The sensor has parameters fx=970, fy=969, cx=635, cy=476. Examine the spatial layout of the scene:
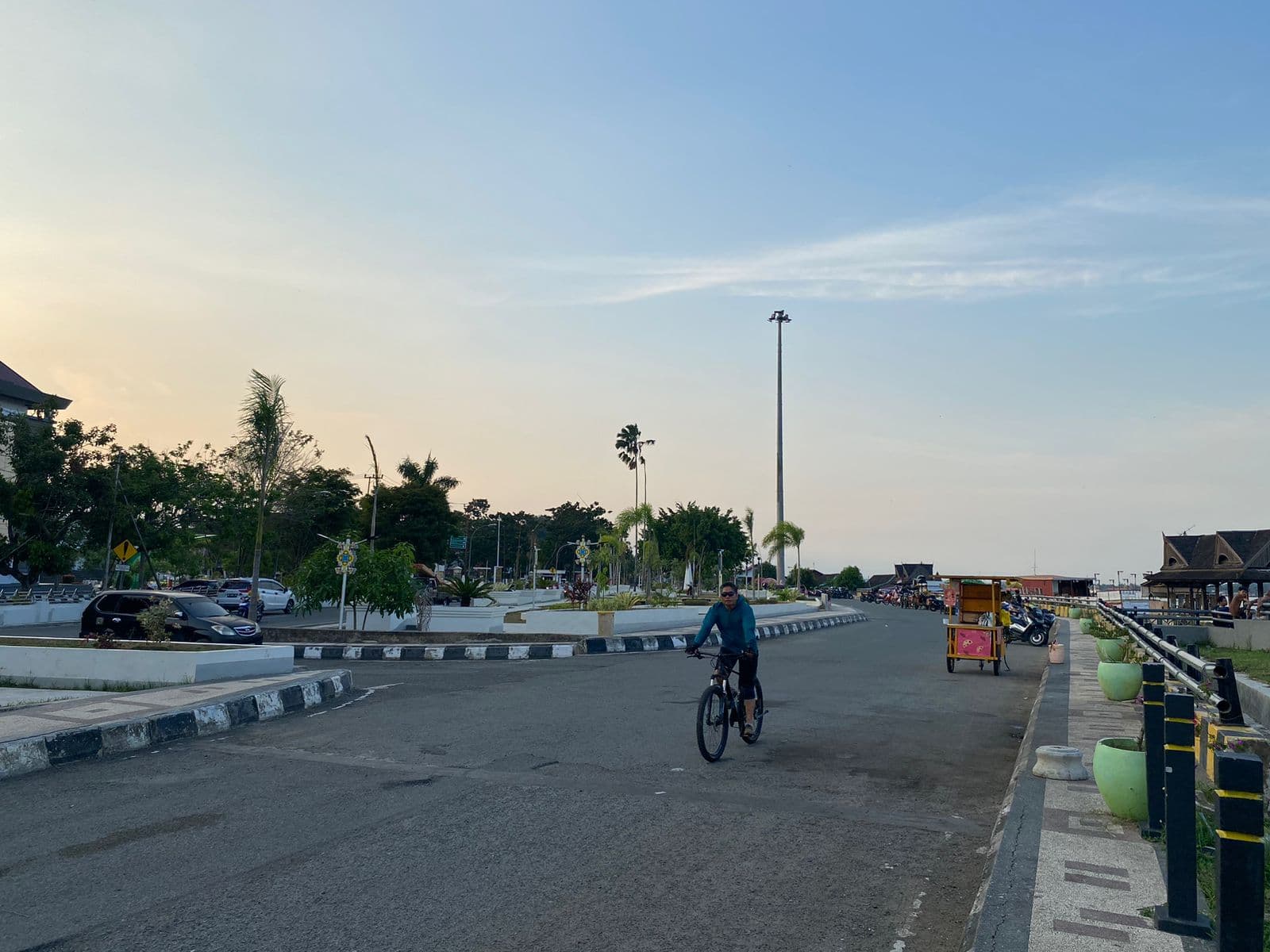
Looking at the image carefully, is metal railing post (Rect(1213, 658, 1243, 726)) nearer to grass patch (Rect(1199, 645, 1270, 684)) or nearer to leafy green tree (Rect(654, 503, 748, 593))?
grass patch (Rect(1199, 645, 1270, 684))

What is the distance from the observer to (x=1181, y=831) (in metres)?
4.14

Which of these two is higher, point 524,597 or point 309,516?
point 309,516

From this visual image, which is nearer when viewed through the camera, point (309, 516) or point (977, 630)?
point (977, 630)

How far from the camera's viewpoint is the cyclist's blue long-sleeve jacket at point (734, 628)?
9.35 meters

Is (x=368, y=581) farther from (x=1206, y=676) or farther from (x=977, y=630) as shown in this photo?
(x=1206, y=676)

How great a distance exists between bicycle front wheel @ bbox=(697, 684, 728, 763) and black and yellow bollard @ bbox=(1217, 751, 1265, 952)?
5232 millimetres

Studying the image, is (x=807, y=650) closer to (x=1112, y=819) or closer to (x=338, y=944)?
(x=1112, y=819)

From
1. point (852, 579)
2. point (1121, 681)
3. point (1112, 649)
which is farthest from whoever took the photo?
point (852, 579)

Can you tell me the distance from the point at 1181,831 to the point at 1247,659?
1465 centimetres

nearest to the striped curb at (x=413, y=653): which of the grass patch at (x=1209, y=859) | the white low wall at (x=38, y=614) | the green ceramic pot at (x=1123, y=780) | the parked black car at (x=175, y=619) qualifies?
the parked black car at (x=175, y=619)

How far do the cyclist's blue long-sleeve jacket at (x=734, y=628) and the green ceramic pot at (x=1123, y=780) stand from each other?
3.76 metres

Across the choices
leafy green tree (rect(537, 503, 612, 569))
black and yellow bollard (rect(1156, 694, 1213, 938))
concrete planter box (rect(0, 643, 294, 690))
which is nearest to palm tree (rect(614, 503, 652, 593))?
concrete planter box (rect(0, 643, 294, 690))

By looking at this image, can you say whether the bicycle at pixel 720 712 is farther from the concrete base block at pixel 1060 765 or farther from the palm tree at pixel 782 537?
the palm tree at pixel 782 537

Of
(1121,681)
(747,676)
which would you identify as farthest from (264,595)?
(1121,681)
